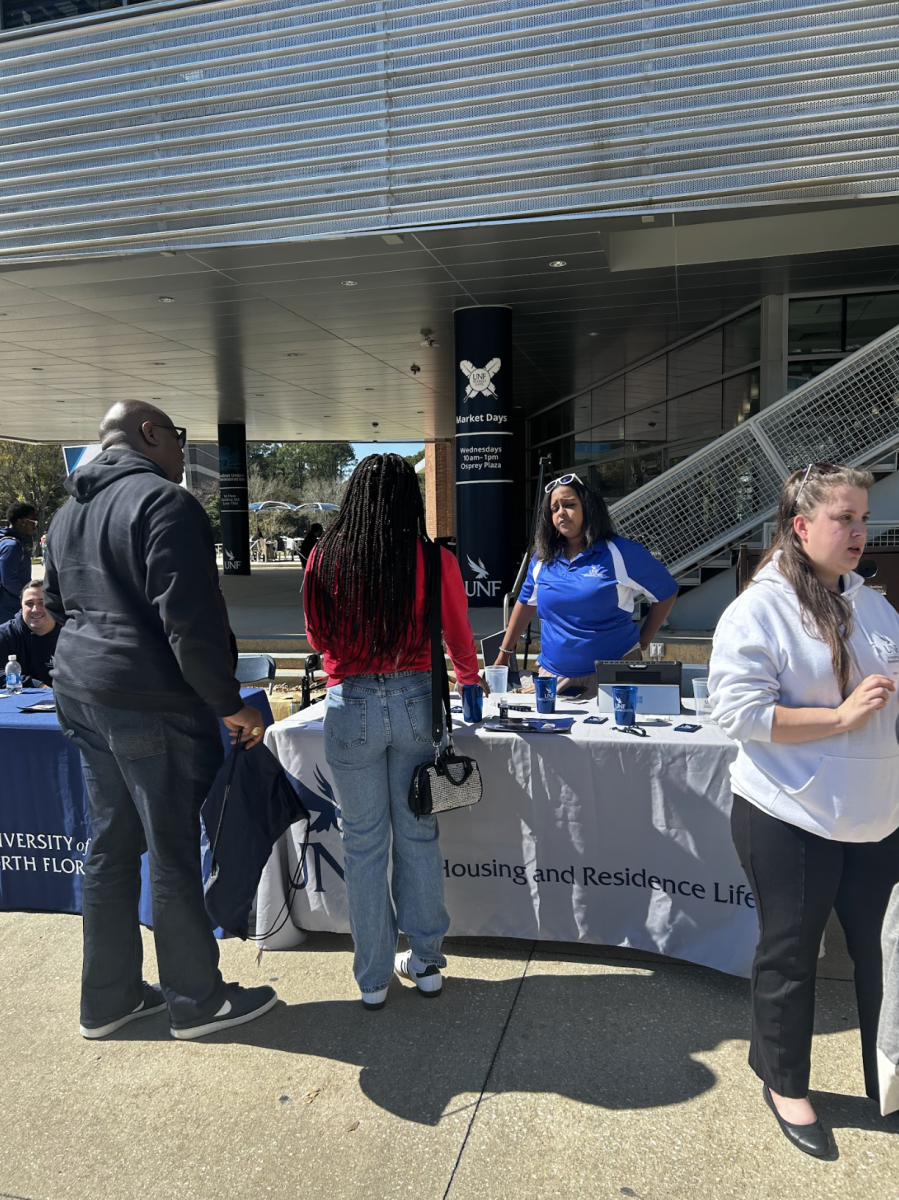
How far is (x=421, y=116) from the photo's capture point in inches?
309

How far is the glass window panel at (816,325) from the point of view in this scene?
1099 centimetres

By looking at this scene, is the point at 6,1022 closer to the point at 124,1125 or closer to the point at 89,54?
the point at 124,1125

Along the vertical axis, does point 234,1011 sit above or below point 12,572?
below

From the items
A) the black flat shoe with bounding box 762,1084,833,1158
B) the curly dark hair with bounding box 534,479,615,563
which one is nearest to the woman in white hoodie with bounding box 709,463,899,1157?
the black flat shoe with bounding box 762,1084,833,1158

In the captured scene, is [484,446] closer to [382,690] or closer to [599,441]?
[599,441]

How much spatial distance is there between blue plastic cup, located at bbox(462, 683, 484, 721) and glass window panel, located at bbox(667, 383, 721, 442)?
10632mm

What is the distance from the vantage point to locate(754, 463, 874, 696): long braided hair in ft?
6.88

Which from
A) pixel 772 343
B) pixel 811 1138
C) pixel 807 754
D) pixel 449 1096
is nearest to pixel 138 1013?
pixel 449 1096

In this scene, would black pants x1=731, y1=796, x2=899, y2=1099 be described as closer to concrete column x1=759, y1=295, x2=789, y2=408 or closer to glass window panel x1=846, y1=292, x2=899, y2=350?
concrete column x1=759, y1=295, x2=789, y2=408

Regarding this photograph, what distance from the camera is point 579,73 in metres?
7.44

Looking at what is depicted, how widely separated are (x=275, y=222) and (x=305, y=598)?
668cm

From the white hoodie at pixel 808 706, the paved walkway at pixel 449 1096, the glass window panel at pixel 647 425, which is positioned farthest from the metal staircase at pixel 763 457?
the white hoodie at pixel 808 706

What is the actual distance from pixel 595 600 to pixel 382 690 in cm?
132

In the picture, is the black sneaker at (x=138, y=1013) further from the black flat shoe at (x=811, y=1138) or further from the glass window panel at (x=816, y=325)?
the glass window panel at (x=816, y=325)
